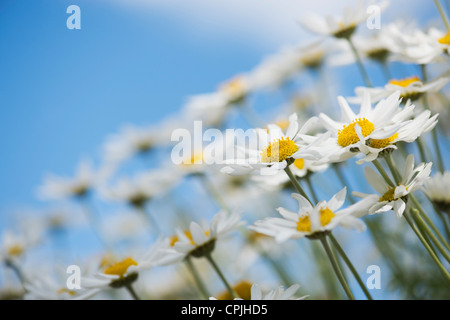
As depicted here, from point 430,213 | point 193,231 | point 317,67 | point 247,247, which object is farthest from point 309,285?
point 193,231

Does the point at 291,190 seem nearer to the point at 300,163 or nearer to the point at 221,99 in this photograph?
the point at 300,163

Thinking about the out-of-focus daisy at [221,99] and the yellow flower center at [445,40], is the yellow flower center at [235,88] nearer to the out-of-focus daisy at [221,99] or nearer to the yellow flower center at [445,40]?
the out-of-focus daisy at [221,99]

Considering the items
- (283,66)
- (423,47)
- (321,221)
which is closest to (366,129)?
(321,221)

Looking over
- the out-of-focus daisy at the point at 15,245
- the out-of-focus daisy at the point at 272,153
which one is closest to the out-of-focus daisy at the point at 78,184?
the out-of-focus daisy at the point at 15,245

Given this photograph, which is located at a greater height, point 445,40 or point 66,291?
point 445,40

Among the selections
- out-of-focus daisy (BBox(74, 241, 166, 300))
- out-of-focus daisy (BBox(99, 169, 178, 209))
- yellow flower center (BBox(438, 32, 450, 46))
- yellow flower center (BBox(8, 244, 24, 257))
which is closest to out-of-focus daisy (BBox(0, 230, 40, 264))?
yellow flower center (BBox(8, 244, 24, 257))
